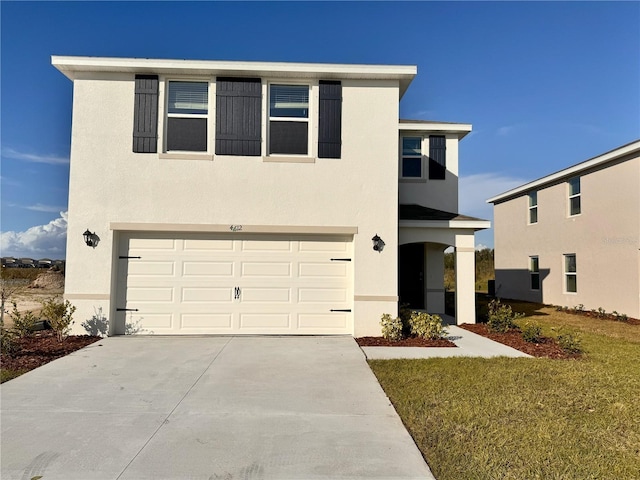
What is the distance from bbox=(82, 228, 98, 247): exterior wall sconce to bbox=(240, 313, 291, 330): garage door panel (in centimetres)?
357

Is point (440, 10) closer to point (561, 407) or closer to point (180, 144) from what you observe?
point (180, 144)

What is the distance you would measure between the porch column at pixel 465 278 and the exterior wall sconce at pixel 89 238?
8.92 metres

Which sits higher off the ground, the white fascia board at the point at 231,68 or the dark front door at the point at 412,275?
the white fascia board at the point at 231,68

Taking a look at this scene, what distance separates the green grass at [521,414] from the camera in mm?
3504

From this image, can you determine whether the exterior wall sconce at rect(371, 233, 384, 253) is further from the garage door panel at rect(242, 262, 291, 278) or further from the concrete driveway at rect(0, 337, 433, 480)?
the concrete driveway at rect(0, 337, 433, 480)

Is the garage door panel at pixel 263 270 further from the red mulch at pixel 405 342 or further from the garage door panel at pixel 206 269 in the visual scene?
the red mulch at pixel 405 342

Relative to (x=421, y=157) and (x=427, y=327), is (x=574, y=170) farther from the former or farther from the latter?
(x=427, y=327)

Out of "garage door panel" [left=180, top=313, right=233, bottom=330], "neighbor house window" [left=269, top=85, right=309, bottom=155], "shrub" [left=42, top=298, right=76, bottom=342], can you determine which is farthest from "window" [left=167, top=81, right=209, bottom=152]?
"shrub" [left=42, top=298, right=76, bottom=342]

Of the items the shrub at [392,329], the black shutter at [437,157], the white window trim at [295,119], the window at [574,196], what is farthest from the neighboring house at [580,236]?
the white window trim at [295,119]

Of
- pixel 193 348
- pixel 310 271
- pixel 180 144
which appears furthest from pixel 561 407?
pixel 180 144

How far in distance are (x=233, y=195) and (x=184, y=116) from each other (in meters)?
2.15

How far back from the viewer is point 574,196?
50.6ft

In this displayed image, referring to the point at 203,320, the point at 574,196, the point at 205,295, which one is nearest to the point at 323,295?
the point at 205,295

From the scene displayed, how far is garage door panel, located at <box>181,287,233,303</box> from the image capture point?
8.91 m
